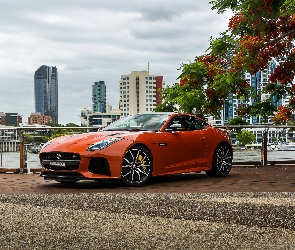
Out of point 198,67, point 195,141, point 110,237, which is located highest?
point 198,67

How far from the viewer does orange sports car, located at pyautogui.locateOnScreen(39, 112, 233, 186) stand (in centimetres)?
1165

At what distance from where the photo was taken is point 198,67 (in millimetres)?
21859

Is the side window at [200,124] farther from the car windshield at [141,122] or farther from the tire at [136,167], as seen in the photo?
the tire at [136,167]

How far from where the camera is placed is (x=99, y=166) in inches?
460

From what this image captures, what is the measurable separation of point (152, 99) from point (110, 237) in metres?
162

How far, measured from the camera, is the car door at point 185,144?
513 inches

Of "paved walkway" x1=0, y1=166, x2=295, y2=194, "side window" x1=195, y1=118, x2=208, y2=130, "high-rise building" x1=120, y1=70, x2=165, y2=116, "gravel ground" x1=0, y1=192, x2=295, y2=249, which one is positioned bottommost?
"gravel ground" x1=0, y1=192, x2=295, y2=249

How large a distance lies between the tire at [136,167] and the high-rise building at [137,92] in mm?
139630

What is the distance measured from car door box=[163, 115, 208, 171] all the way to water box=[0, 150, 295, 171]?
2.57m

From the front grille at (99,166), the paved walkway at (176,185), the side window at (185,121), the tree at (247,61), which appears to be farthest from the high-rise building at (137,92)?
the front grille at (99,166)

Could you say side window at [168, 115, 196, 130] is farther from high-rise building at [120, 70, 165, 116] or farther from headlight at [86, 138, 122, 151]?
high-rise building at [120, 70, 165, 116]

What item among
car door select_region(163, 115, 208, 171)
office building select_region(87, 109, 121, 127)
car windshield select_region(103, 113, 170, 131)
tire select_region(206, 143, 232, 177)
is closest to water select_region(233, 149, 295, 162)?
tire select_region(206, 143, 232, 177)

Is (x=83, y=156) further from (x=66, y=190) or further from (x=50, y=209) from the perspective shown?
(x=50, y=209)

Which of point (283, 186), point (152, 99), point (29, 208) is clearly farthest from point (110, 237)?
point (152, 99)
